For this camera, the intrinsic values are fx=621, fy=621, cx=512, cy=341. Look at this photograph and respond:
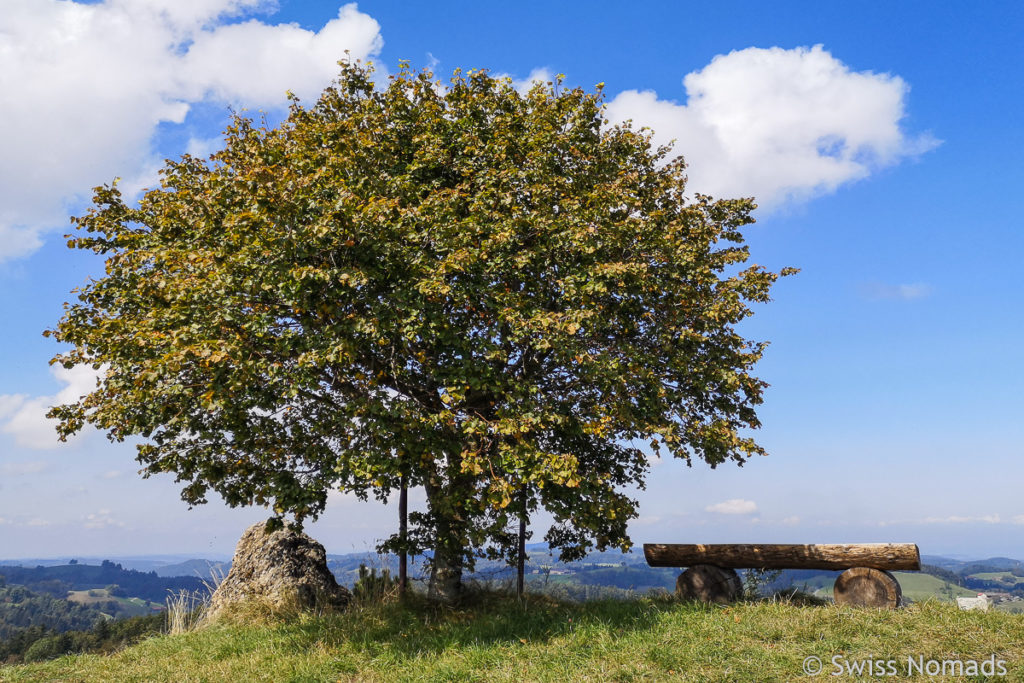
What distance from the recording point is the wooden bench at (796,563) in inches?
497

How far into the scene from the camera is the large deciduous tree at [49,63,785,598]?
37.8 feet

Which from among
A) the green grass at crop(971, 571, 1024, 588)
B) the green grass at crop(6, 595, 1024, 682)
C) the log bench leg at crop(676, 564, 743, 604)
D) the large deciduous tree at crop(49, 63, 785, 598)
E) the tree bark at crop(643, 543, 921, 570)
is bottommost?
the green grass at crop(971, 571, 1024, 588)

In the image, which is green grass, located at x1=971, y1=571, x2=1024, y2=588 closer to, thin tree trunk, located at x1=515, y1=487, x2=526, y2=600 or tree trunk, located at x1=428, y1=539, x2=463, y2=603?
thin tree trunk, located at x1=515, y1=487, x2=526, y2=600

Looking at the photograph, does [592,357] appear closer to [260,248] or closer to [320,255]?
Answer: [320,255]

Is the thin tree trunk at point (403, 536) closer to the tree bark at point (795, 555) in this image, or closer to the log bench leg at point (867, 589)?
the tree bark at point (795, 555)

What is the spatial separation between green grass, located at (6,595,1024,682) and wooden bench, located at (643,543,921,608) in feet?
2.47

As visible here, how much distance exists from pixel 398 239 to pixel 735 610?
999 centimetres

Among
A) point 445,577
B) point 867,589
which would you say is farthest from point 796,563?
point 445,577

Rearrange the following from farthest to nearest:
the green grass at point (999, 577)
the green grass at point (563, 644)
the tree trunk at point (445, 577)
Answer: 1. the green grass at point (999, 577)
2. the tree trunk at point (445, 577)
3. the green grass at point (563, 644)

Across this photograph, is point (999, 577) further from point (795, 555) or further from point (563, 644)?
point (563, 644)

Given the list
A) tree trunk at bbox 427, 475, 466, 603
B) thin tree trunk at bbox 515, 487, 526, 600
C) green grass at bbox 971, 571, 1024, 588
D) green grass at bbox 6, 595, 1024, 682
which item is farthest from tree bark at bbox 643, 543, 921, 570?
green grass at bbox 971, 571, 1024, 588

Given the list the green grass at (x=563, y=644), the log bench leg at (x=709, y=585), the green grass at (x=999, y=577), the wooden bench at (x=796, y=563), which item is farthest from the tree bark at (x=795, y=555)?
the green grass at (x=999, y=577)

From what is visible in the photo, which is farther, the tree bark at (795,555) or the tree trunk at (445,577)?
the tree trunk at (445,577)

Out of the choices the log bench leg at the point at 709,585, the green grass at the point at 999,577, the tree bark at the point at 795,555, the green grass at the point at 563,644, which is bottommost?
the green grass at the point at 999,577
